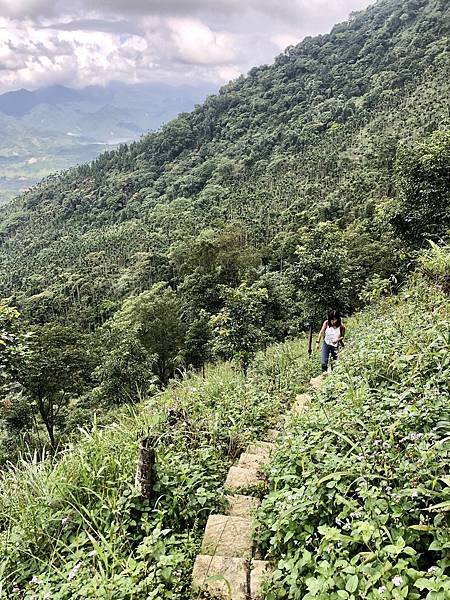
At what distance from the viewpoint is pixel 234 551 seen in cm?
249

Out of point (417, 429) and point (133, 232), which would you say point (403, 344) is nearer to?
point (417, 429)

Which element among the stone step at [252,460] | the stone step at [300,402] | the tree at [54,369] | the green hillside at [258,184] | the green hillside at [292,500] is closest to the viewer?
the green hillside at [292,500]

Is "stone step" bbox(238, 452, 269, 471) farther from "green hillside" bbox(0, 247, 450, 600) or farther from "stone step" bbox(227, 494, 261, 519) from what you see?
"stone step" bbox(227, 494, 261, 519)

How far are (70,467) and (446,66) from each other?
6625cm

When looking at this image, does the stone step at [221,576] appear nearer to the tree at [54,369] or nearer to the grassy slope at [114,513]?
the grassy slope at [114,513]

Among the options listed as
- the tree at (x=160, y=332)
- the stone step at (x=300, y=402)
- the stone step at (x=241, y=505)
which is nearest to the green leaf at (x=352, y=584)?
the stone step at (x=241, y=505)

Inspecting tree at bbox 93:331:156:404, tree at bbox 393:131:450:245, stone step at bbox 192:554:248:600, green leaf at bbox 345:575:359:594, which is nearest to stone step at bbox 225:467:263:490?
stone step at bbox 192:554:248:600

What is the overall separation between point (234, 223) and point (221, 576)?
36.8 m

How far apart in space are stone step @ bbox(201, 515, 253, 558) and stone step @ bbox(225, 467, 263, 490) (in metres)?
0.38

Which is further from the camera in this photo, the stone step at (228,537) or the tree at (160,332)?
the tree at (160,332)

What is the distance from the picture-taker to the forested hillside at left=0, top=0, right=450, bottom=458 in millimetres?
12172

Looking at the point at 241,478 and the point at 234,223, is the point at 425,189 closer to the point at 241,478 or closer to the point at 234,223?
the point at 241,478

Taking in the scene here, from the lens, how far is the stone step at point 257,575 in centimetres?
214

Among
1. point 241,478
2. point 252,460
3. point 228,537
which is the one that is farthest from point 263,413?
point 228,537
